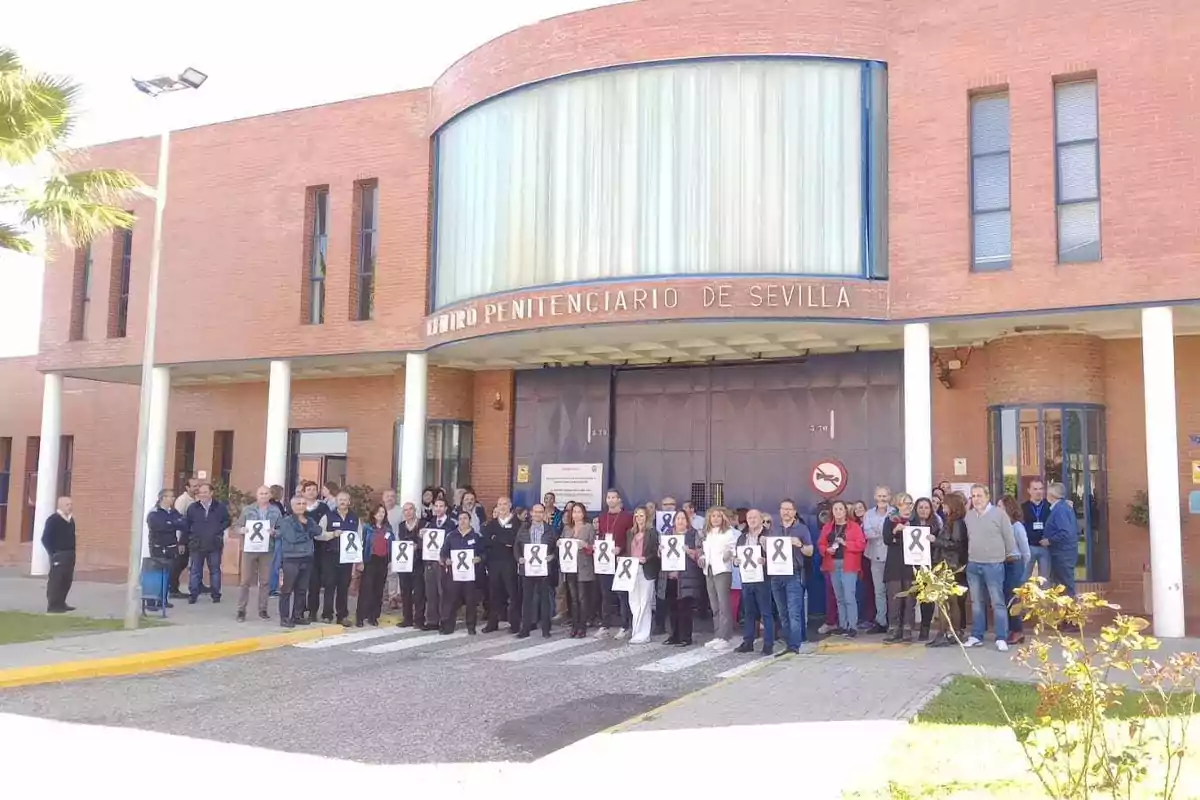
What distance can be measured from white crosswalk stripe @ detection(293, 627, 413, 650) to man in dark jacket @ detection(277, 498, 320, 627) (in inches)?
30.1

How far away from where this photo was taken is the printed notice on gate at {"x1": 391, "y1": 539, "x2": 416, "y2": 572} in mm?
15414

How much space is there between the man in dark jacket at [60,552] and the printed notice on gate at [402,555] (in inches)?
198

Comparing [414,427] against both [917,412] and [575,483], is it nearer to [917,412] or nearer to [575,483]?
[575,483]

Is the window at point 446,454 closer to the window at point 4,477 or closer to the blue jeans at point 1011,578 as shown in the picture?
the blue jeans at point 1011,578

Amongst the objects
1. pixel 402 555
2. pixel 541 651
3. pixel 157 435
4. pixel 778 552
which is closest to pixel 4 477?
pixel 157 435

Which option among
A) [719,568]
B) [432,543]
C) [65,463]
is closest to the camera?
[719,568]

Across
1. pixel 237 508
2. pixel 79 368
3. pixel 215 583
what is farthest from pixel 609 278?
pixel 79 368

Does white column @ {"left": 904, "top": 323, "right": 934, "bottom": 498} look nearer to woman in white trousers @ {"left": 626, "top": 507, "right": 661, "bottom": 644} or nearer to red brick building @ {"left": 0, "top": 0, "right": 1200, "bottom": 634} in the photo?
red brick building @ {"left": 0, "top": 0, "right": 1200, "bottom": 634}

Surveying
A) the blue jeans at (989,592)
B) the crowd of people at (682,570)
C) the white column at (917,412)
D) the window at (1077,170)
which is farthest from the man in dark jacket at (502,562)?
the window at (1077,170)

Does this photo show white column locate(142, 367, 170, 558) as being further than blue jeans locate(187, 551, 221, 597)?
Yes

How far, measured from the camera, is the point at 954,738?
26.2 feet

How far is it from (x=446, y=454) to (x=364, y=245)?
437 cm

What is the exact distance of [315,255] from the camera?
838 inches

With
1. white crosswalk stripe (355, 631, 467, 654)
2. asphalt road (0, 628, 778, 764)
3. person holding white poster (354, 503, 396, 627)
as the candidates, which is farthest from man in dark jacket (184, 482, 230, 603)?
white crosswalk stripe (355, 631, 467, 654)
